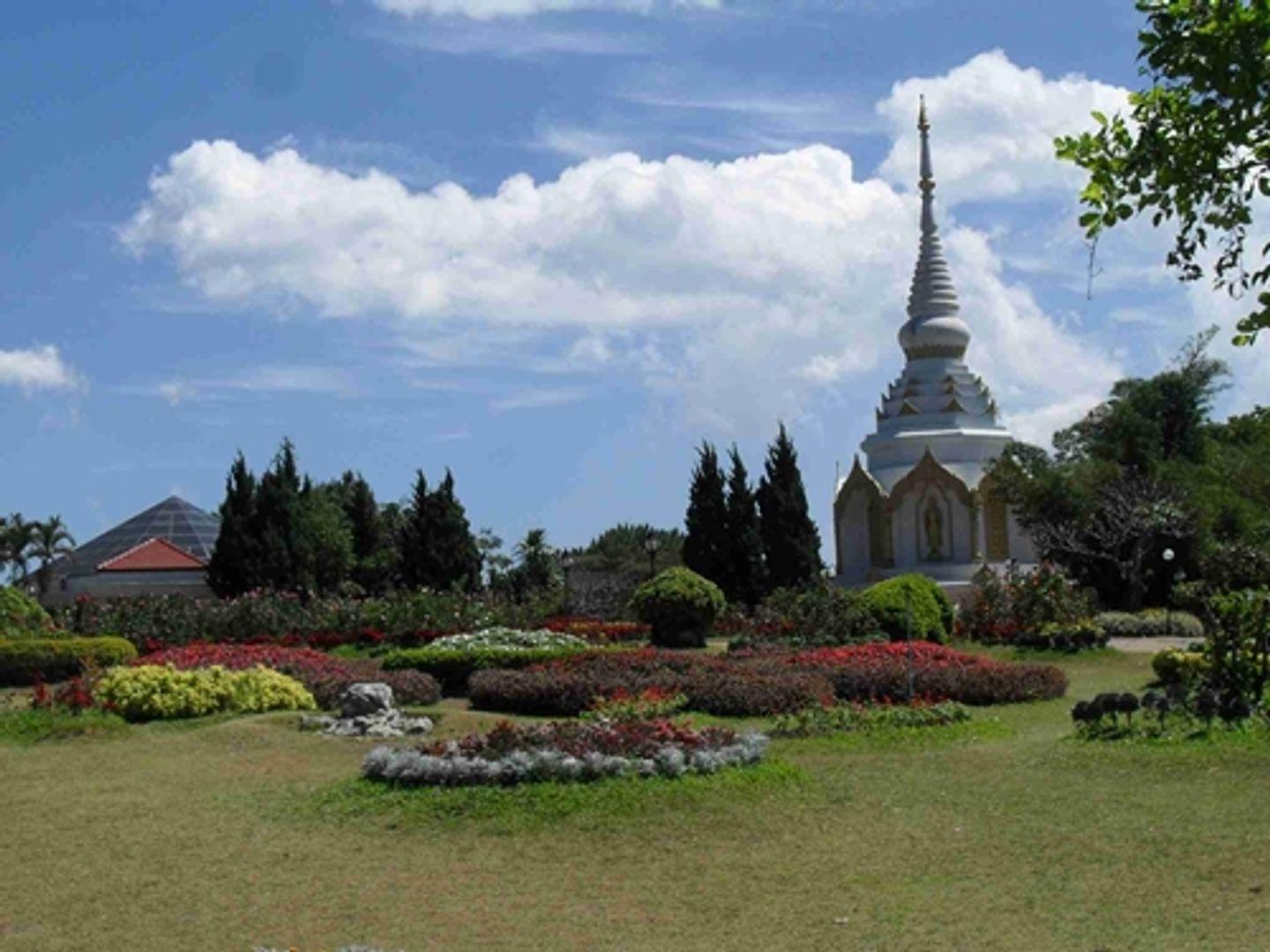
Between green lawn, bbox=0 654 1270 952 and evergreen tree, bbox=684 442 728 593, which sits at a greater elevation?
evergreen tree, bbox=684 442 728 593

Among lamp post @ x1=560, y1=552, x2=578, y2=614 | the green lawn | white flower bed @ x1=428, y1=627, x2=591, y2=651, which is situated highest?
lamp post @ x1=560, y1=552, x2=578, y2=614

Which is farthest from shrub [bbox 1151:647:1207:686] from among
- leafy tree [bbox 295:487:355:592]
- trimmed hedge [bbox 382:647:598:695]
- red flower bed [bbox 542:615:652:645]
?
leafy tree [bbox 295:487:355:592]

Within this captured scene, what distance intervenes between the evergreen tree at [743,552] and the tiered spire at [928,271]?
950cm

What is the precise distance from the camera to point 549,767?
11125mm

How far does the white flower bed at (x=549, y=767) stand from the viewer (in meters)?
11.1

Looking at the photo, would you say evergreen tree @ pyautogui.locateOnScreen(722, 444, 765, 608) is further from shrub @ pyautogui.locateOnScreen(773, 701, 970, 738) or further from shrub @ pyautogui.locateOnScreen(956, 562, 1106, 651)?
shrub @ pyautogui.locateOnScreen(773, 701, 970, 738)

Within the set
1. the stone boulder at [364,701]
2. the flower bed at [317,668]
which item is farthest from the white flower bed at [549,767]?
the flower bed at [317,668]

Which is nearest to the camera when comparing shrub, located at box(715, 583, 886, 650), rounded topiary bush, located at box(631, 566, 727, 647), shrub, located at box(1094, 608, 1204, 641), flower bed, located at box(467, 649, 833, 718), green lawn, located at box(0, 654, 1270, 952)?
green lawn, located at box(0, 654, 1270, 952)

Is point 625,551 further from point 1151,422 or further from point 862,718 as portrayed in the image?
point 862,718

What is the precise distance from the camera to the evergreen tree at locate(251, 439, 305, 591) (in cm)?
3975

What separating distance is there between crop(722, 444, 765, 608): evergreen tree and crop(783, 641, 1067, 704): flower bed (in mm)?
17977

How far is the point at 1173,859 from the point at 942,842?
1.36 metres

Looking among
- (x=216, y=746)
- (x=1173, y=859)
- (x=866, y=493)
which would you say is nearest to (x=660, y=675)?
(x=216, y=746)

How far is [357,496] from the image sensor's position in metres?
49.8
